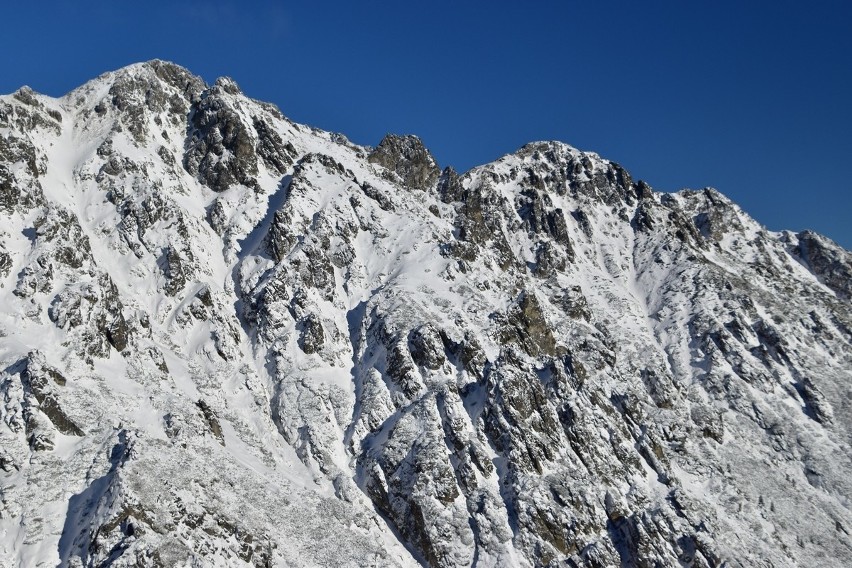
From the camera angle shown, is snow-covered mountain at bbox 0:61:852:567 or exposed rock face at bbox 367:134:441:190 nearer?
snow-covered mountain at bbox 0:61:852:567

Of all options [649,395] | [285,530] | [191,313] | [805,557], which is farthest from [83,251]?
[805,557]

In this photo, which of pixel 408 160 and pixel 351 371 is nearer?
pixel 351 371

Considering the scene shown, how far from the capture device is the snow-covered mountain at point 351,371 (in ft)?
173

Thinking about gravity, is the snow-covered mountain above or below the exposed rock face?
below

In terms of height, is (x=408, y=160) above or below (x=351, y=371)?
above

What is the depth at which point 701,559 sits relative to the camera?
59594 mm

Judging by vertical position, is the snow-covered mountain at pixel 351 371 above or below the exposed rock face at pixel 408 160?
below

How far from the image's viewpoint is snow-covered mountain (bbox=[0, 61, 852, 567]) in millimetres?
52812

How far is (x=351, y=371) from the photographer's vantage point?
252 feet

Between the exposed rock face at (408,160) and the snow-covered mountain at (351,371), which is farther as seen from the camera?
the exposed rock face at (408,160)

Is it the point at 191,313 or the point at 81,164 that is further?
the point at 81,164

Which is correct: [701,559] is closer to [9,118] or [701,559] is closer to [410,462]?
[410,462]

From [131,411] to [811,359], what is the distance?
311 ft

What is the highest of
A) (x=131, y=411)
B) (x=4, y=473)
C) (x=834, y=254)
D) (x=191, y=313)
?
(x=834, y=254)
